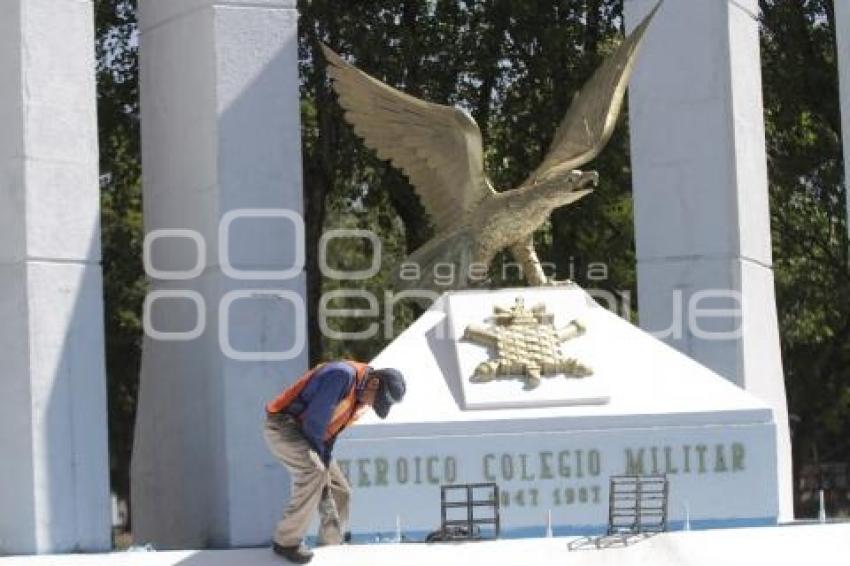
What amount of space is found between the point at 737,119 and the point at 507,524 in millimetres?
4683

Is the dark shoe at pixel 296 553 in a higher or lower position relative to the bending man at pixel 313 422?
lower

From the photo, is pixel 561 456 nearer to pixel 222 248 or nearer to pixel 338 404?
pixel 338 404

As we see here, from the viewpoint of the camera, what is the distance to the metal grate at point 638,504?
12469mm

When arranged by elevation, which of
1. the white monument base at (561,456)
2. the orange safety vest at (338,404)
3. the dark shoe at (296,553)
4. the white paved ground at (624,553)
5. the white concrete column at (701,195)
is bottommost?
the white paved ground at (624,553)

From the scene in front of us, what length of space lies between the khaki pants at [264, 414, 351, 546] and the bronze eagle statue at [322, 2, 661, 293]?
4.59 meters

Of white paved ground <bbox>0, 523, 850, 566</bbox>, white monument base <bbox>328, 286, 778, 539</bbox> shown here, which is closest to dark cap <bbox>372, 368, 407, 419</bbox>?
white paved ground <bbox>0, 523, 850, 566</bbox>

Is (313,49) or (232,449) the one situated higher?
(313,49)

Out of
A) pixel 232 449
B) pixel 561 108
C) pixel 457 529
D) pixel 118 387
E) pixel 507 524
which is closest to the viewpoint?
pixel 457 529

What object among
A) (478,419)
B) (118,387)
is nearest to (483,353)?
(478,419)

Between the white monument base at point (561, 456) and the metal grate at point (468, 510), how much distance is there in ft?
0.34

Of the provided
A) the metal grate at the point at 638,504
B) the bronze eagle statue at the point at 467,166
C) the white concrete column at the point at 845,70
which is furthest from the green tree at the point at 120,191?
the metal grate at the point at 638,504

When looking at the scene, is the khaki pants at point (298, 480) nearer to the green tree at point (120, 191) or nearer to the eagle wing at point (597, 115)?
the eagle wing at point (597, 115)

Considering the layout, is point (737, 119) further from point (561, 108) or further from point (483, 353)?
point (561, 108)

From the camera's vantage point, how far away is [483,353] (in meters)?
14.8
